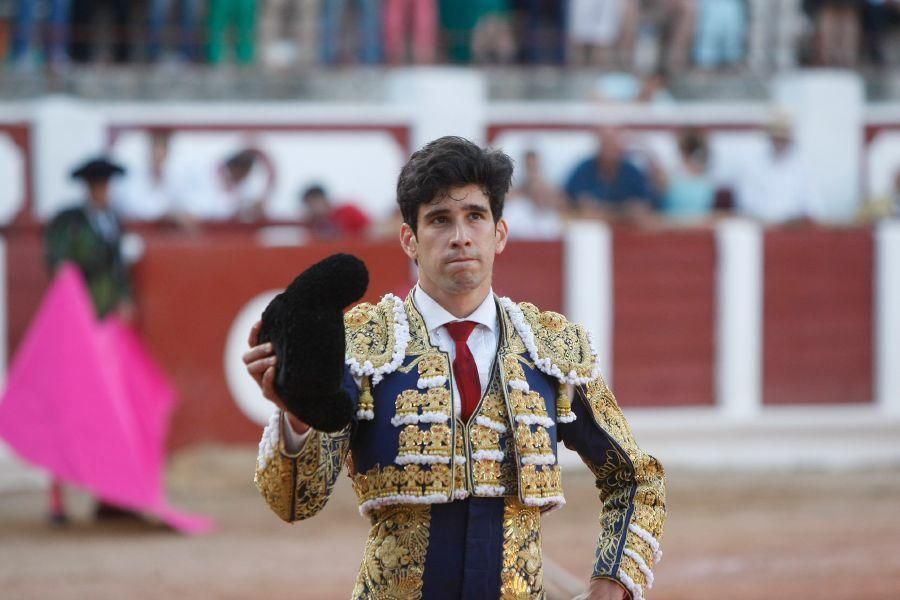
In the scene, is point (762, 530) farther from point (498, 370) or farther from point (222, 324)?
point (498, 370)

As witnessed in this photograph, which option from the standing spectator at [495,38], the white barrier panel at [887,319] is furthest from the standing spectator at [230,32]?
the white barrier panel at [887,319]

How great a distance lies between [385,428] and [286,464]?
7.0 inches

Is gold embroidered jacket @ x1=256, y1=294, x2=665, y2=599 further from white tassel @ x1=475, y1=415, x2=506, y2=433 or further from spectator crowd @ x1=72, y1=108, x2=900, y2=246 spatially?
spectator crowd @ x1=72, y1=108, x2=900, y2=246

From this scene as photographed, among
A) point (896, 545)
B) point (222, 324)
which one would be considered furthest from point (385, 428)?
point (222, 324)

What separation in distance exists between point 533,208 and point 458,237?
24.4 ft

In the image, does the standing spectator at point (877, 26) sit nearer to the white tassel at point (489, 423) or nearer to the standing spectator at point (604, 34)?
the standing spectator at point (604, 34)

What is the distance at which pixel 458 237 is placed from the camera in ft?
8.44

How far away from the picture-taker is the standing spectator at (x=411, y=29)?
11.2m

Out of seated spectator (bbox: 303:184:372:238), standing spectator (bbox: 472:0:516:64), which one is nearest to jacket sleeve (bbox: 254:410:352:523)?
seated spectator (bbox: 303:184:372:238)

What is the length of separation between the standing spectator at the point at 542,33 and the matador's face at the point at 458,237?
9.48 metres

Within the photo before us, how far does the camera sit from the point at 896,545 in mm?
7480

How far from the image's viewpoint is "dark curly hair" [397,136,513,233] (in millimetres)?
2584

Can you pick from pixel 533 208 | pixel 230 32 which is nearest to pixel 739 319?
pixel 533 208

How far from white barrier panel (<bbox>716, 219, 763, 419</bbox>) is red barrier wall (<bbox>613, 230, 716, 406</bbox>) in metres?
0.07
